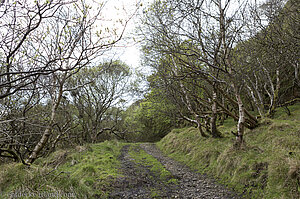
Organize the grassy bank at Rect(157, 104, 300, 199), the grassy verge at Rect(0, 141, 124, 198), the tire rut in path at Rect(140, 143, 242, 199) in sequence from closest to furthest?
the grassy verge at Rect(0, 141, 124, 198)
the grassy bank at Rect(157, 104, 300, 199)
the tire rut in path at Rect(140, 143, 242, 199)

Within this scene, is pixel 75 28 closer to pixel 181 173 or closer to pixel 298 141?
pixel 181 173

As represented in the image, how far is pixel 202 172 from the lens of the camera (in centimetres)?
604

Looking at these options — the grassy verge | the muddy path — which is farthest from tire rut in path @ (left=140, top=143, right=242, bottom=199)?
the grassy verge

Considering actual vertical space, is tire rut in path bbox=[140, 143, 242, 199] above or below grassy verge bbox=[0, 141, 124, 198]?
below

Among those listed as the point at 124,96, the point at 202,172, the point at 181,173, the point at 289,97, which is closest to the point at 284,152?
the point at 202,172

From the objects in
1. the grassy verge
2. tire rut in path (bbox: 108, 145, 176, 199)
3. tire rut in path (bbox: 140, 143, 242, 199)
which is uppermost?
the grassy verge

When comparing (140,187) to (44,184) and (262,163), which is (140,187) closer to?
(44,184)

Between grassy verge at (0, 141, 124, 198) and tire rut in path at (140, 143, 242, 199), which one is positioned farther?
tire rut in path at (140, 143, 242, 199)

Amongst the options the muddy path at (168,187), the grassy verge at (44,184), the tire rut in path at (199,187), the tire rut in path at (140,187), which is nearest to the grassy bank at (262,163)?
the tire rut in path at (199,187)

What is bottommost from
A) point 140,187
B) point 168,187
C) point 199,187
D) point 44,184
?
point 199,187

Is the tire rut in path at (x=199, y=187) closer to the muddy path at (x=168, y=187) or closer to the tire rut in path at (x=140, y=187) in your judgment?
the muddy path at (x=168, y=187)

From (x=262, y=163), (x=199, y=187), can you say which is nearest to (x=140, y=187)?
(x=199, y=187)

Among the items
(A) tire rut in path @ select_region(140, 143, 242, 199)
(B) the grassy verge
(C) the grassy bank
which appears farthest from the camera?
(A) tire rut in path @ select_region(140, 143, 242, 199)

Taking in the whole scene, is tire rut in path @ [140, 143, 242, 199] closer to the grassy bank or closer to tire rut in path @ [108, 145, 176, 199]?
the grassy bank
